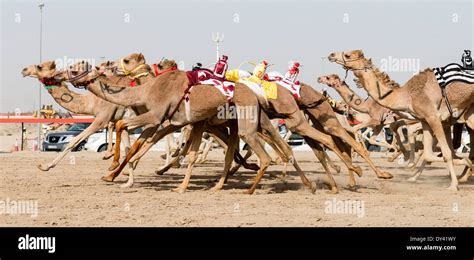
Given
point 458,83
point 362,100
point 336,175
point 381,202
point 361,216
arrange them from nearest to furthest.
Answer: point 361,216 → point 381,202 → point 458,83 → point 336,175 → point 362,100

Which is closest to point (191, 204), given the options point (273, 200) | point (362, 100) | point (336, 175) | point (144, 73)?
point (273, 200)

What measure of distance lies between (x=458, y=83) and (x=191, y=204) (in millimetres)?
6236

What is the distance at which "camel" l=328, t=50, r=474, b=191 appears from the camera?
16312 millimetres

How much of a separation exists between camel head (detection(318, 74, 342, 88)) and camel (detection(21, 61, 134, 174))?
479cm

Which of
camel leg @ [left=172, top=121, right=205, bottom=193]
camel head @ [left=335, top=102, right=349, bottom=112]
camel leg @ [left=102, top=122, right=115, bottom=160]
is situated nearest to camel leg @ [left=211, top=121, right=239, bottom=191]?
camel leg @ [left=172, top=121, right=205, bottom=193]

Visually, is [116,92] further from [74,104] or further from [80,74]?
[74,104]

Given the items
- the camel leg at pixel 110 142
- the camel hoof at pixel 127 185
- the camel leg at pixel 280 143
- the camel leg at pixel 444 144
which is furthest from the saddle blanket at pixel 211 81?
the camel leg at pixel 110 142

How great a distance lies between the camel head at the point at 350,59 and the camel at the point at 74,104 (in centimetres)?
457

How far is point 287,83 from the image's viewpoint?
1606 cm

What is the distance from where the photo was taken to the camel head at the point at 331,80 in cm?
1976

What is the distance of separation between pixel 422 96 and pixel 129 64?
571 centimetres

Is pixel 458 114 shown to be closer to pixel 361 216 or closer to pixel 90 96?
pixel 361 216

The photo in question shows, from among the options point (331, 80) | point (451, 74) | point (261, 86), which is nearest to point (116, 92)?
point (261, 86)

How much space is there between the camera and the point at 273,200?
14.2 m
